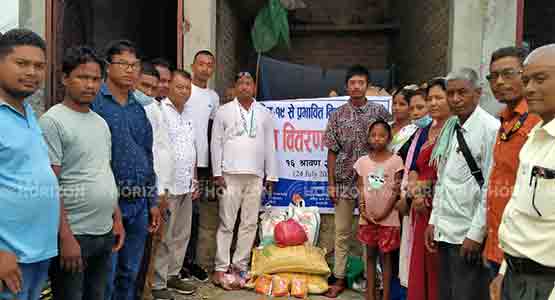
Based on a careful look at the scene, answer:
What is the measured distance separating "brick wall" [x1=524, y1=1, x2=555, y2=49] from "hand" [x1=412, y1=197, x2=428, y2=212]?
6.75 metres

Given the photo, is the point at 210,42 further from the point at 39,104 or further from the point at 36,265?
the point at 36,265

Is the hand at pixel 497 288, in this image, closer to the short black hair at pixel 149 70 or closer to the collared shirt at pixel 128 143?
the collared shirt at pixel 128 143

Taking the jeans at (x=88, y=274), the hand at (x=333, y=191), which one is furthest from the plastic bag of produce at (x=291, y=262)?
the jeans at (x=88, y=274)

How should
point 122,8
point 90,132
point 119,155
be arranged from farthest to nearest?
point 122,8, point 119,155, point 90,132

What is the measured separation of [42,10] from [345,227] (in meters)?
4.18

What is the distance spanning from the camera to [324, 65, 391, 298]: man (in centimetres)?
461

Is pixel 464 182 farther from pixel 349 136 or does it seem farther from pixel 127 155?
pixel 127 155

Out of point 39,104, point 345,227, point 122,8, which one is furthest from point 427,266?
point 122,8

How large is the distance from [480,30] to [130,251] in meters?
4.74

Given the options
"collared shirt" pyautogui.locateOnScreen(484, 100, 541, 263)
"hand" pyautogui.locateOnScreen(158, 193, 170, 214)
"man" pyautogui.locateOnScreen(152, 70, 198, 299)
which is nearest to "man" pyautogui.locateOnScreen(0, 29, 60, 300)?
"hand" pyautogui.locateOnScreen(158, 193, 170, 214)

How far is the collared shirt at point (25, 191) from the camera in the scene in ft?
6.82

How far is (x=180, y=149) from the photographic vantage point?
434 centimetres

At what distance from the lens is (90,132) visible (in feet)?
8.78

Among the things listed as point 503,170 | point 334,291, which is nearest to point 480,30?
point 334,291
